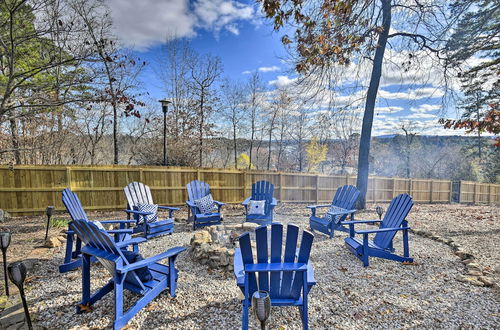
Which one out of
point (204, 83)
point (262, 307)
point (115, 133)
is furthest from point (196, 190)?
point (204, 83)

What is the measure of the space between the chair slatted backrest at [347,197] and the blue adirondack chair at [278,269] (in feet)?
9.21

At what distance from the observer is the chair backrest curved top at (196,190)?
498 centimetres

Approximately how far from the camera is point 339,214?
396 cm

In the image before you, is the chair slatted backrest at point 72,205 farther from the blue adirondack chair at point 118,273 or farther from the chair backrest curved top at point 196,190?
the chair backrest curved top at point 196,190

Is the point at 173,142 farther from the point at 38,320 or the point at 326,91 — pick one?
the point at 38,320

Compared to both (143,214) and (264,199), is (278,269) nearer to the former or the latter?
(143,214)

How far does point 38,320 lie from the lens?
1880mm

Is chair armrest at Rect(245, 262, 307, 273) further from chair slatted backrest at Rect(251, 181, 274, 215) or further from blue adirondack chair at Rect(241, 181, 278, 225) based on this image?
chair slatted backrest at Rect(251, 181, 274, 215)

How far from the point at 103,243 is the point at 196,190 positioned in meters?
3.27

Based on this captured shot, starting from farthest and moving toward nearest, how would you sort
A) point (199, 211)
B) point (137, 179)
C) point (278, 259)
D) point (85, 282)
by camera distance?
point (137, 179), point (199, 211), point (85, 282), point (278, 259)

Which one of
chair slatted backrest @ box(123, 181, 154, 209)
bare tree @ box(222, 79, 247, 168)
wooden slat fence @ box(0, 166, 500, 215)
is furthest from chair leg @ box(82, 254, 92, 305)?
bare tree @ box(222, 79, 247, 168)

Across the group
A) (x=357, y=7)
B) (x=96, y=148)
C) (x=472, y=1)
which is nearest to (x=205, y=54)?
(x=96, y=148)

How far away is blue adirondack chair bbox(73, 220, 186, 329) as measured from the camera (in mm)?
1710

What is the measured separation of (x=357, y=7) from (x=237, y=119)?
11139 millimetres
